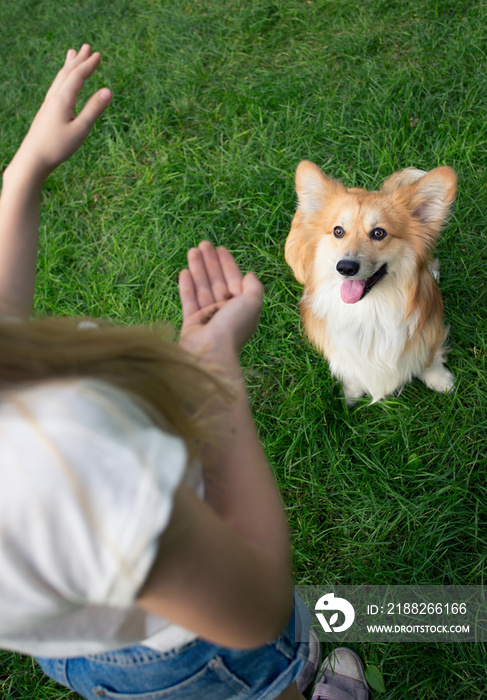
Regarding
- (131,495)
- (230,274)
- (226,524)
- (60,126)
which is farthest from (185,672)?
(60,126)

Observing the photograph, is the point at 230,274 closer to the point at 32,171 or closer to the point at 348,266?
the point at 32,171

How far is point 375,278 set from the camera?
6.61 ft

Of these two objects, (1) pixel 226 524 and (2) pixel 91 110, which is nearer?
(1) pixel 226 524

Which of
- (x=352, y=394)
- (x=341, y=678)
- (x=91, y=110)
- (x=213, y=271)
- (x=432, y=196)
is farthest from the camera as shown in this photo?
(x=352, y=394)

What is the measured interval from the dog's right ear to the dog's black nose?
38 centimetres

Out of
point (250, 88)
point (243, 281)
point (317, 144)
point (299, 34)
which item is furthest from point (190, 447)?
point (299, 34)

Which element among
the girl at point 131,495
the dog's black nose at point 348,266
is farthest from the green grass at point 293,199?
the girl at point 131,495

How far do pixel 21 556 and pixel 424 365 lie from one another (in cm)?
192

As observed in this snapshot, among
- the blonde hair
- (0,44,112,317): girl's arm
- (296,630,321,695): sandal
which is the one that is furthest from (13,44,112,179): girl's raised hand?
(296,630,321,695): sandal

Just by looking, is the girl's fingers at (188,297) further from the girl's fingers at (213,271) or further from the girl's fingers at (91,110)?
the girl's fingers at (91,110)

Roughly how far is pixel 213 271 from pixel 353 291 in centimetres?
87

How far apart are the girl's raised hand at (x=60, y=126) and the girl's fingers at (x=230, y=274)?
0.47 meters

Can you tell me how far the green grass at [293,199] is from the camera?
2008 millimetres

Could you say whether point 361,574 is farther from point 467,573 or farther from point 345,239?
point 345,239
